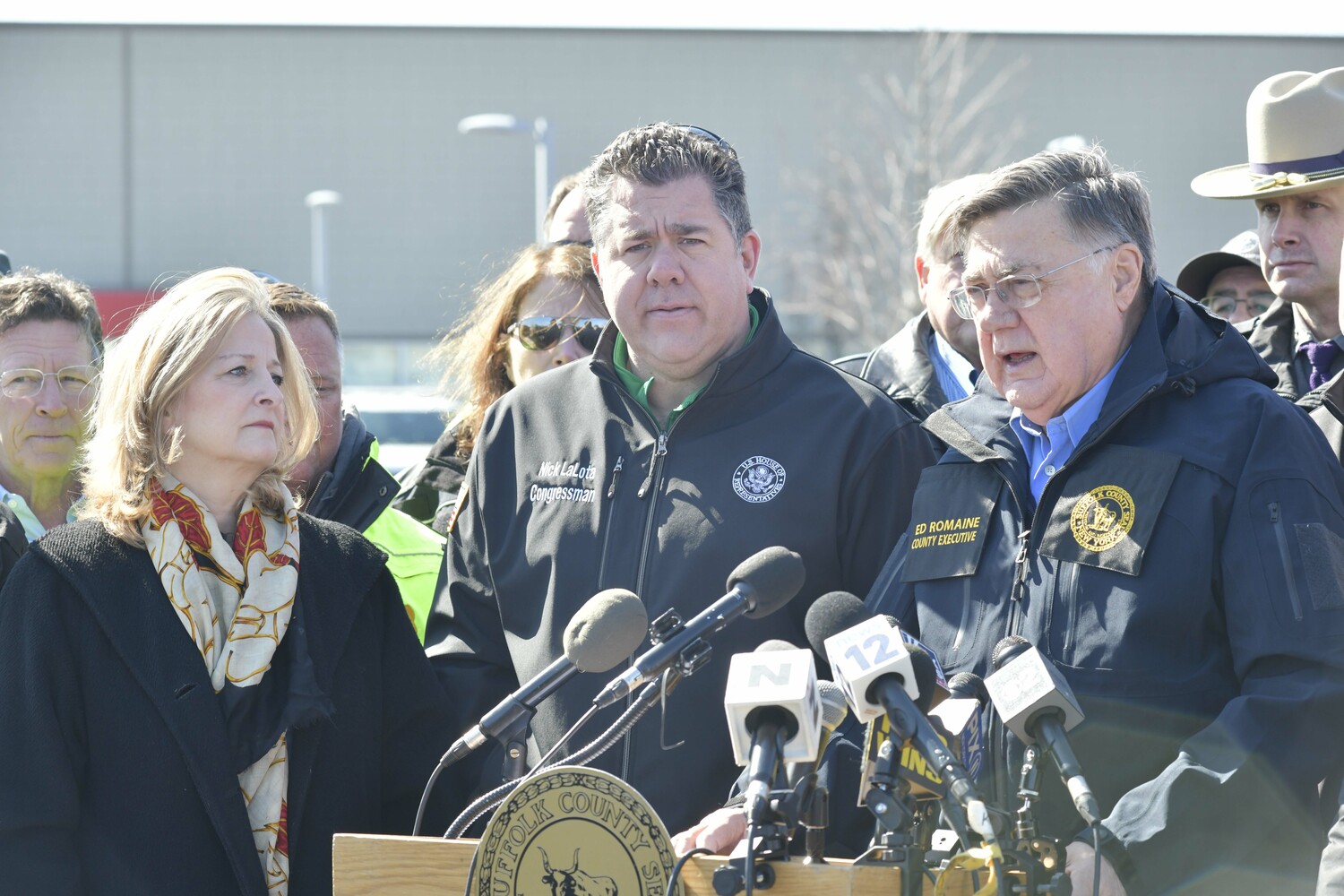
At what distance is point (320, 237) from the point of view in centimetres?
3108

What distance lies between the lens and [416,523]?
5.07m

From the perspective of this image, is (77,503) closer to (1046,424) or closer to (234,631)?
(234,631)

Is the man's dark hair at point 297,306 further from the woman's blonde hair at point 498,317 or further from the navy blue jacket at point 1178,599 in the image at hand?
the navy blue jacket at point 1178,599

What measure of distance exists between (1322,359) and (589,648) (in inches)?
119

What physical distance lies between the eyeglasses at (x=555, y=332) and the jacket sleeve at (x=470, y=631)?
114 cm

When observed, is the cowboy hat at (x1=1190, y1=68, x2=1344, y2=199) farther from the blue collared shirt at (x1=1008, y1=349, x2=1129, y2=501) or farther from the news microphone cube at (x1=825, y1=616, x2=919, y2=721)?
the news microphone cube at (x1=825, y1=616, x2=919, y2=721)

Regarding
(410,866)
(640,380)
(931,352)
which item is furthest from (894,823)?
(931,352)

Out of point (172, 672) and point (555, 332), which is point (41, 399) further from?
point (555, 332)

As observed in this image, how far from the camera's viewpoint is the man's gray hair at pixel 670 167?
12.6ft

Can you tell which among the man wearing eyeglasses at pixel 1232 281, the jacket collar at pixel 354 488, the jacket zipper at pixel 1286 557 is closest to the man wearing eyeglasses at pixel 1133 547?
the jacket zipper at pixel 1286 557

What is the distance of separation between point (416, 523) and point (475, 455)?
0.99 metres

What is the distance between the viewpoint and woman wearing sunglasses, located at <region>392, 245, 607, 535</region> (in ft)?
17.0

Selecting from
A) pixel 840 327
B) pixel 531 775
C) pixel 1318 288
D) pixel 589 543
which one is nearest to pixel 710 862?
pixel 531 775

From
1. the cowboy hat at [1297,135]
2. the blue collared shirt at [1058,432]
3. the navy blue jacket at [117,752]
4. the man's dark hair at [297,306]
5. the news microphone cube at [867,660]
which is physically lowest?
the navy blue jacket at [117,752]
